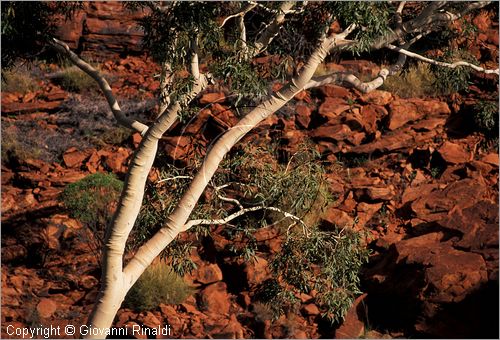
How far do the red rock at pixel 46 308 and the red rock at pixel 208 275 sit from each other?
212 cm

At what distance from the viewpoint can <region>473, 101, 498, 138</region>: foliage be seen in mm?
14500

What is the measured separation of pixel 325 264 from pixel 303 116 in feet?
18.7

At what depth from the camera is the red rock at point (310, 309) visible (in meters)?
11.4

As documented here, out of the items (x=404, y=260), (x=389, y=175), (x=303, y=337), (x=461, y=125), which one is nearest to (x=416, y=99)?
(x=461, y=125)

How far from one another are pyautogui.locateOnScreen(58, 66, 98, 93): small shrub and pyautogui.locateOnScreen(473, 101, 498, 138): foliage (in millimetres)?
7834

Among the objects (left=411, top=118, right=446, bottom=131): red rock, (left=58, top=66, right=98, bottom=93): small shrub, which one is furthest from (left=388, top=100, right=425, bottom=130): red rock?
(left=58, top=66, right=98, bottom=93): small shrub

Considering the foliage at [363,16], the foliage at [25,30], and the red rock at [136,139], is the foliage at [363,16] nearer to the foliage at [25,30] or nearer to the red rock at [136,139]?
the foliage at [25,30]

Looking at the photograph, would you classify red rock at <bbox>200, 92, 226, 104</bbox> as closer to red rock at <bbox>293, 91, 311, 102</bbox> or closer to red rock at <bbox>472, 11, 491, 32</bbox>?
red rock at <bbox>293, 91, 311, 102</bbox>

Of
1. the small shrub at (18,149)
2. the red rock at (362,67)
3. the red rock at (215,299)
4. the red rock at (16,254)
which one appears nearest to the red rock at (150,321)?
the red rock at (215,299)

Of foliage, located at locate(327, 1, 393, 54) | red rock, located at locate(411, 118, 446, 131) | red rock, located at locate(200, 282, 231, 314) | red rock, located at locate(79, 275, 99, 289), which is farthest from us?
red rock, located at locate(411, 118, 446, 131)

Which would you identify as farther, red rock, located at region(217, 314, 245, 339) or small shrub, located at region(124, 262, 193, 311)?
small shrub, located at region(124, 262, 193, 311)

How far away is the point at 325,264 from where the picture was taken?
375 inches

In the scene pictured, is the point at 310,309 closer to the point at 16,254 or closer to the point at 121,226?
the point at 121,226

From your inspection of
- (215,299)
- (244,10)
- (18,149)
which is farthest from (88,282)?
(244,10)
